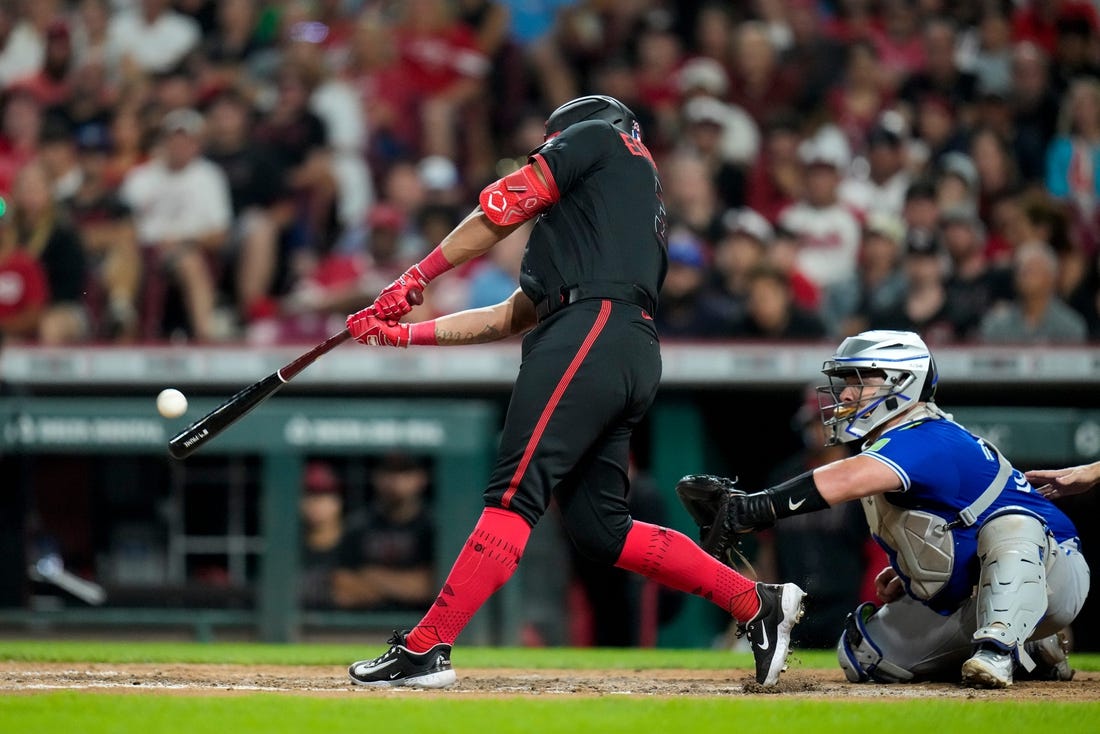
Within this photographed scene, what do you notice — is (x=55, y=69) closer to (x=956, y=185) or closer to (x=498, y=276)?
(x=498, y=276)

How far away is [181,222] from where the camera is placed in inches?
394

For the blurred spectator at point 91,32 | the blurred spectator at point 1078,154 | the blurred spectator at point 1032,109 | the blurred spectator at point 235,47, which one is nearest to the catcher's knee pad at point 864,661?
the blurred spectator at point 1078,154

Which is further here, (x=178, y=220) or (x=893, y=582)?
Answer: (x=178, y=220)

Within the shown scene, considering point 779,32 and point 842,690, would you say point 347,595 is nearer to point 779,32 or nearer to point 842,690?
point 842,690

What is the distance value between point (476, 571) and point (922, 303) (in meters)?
4.87

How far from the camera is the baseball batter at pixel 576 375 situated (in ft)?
14.3

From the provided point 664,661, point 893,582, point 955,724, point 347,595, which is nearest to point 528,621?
point 347,595

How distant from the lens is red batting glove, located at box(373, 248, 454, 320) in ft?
14.9

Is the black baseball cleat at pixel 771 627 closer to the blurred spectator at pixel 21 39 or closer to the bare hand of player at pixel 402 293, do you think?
the bare hand of player at pixel 402 293

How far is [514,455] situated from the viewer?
436 cm

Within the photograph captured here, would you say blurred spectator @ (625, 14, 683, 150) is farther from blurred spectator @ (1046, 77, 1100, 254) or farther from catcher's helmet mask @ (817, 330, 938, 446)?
catcher's helmet mask @ (817, 330, 938, 446)

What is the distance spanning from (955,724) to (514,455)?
1375 mm

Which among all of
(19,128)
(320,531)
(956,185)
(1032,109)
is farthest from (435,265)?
(19,128)

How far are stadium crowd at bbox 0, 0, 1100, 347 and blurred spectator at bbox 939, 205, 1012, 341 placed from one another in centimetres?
1
